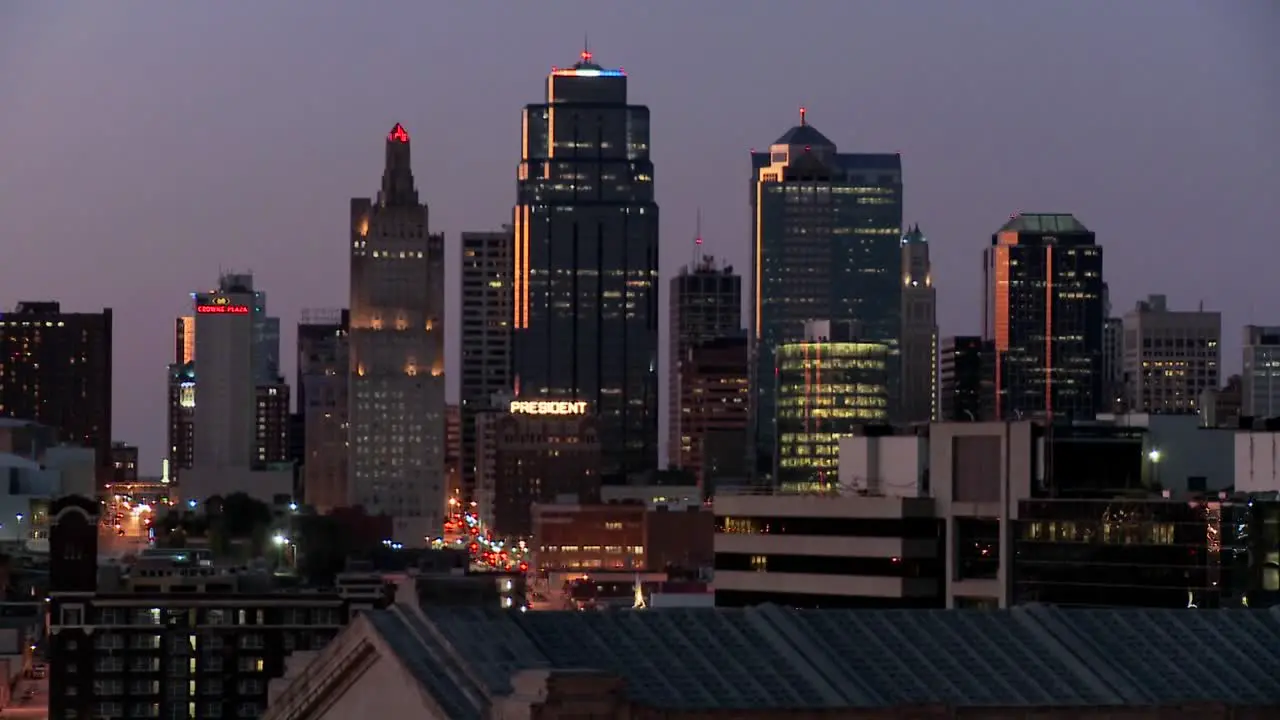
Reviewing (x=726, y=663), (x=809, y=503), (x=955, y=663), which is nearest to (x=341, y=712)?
(x=726, y=663)

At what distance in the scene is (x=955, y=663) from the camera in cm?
3859

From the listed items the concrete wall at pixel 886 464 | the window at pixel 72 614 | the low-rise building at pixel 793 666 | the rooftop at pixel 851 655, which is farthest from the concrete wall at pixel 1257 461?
the low-rise building at pixel 793 666

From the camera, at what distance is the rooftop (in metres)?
36.1

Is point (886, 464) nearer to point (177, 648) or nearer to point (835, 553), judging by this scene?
point (835, 553)

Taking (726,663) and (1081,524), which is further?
(1081,524)

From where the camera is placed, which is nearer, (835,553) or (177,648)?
(835,553)

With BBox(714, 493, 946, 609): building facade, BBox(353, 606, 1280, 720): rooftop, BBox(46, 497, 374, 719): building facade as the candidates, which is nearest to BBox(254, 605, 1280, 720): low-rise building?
BBox(353, 606, 1280, 720): rooftop

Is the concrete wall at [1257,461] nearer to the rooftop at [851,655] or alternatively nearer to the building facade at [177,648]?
the building facade at [177,648]

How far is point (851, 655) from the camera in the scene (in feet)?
126

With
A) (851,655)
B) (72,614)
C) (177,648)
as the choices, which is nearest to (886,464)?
(177,648)

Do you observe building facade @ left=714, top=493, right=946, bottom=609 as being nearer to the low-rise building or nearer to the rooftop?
the rooftop

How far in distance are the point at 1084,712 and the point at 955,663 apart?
1.73m

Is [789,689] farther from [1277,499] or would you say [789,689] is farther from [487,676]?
[1277,499]

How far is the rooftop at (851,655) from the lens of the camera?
36.1 metres
